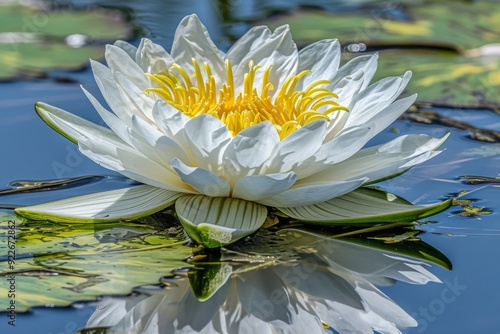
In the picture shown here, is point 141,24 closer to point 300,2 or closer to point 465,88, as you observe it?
point 300,2

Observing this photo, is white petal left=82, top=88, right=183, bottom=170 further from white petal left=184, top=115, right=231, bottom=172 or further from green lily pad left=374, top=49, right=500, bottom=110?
green lily pad left=374, top=49, right=500, bottom=110

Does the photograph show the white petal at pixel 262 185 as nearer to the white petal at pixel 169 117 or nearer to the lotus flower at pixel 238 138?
the lotus flower at pixel 238 138

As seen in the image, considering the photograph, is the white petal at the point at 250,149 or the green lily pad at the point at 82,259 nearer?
the green lily pad at the point at 82,259

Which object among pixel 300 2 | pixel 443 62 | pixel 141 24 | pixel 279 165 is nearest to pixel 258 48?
pixel 279 165

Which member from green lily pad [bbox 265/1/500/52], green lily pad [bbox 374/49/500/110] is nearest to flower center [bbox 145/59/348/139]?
green lily pad [bbox 374/49/500/110]

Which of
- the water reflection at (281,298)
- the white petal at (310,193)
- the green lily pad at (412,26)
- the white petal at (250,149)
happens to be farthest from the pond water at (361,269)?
the green lily pad at (412,26)

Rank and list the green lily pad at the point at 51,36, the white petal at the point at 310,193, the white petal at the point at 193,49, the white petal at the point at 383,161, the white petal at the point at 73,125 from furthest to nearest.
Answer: the green lily pad at the point at 51,36
the white petal at the point at 193,49
the white petal at the point at 73,125
the white petal at the point at 383,161
the white petal at the point at 310,193

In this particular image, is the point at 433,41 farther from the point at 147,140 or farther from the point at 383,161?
the point at 147,140
